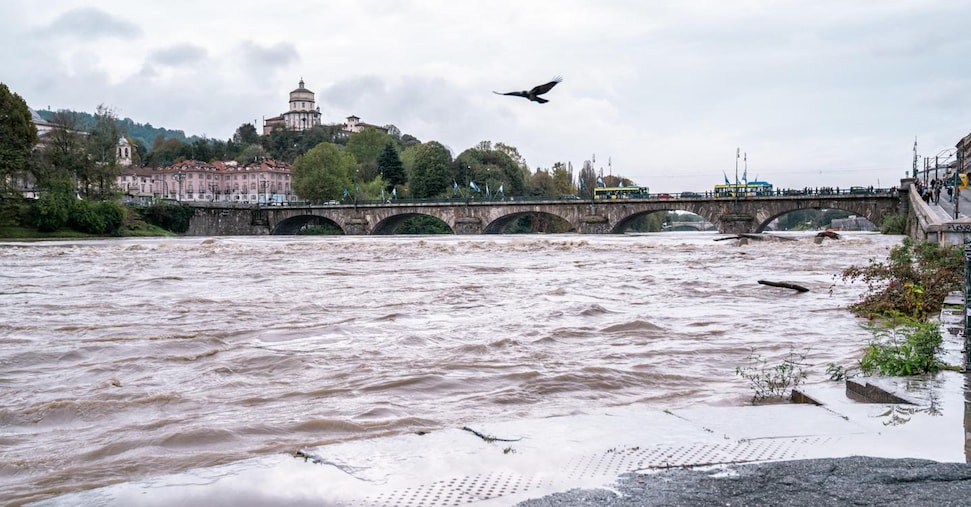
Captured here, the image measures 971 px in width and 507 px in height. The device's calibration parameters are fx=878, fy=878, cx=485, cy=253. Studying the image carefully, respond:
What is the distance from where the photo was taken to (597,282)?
21250 mm

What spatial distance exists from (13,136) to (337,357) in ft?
222

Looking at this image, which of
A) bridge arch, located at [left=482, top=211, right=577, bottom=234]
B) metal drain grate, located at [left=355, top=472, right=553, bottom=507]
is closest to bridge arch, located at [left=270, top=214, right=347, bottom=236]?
bridge arch, located at [left=482, top=211, right=577, bottom=234]

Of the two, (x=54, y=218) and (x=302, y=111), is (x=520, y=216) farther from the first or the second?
(x=302, y=111)

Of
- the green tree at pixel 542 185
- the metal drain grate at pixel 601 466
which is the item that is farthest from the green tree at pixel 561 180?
the metal drain grate at pixel 601 466

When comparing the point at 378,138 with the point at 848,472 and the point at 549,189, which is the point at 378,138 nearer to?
the point at 549,189

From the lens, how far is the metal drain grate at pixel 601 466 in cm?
405

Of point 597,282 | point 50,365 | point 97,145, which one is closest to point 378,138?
point 97,145

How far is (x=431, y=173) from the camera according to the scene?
361ft

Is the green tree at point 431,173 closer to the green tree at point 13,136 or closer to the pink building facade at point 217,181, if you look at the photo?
the pink building facade at point 217,181

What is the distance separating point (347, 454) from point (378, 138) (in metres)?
150

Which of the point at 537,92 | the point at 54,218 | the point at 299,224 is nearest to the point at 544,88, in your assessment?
the point at 537,92

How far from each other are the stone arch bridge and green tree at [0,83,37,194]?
2258 cm

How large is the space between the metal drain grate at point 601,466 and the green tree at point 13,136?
70.6 metres

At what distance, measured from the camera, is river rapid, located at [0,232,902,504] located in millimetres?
6359
